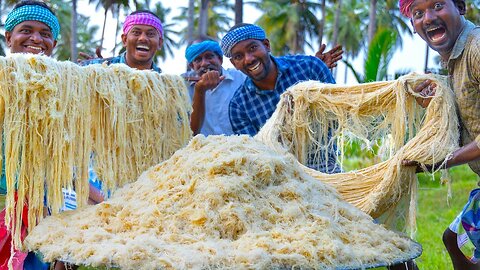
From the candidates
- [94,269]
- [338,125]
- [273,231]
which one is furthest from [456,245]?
[94,269]

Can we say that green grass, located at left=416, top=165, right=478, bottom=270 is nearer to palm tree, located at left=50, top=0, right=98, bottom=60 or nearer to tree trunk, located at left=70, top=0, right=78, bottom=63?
tree trunk, located at left=70, top=0, right=78, bottom=63

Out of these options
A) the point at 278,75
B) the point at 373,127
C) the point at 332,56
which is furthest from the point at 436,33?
the point at 332,56

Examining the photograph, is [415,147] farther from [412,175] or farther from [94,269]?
[94,269]

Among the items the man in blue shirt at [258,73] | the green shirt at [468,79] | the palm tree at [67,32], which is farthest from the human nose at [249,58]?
the palm tree at [67,32]

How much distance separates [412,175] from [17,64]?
5.51ft

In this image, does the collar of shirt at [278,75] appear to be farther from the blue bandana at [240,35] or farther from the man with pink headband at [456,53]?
the man with pink headband at [456,53]

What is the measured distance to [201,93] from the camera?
10.3 ft

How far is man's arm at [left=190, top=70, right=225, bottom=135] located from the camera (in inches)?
120

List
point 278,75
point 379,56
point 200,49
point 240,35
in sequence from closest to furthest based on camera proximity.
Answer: point 240,35 < point 278,75 < point 200,49 < point 379,56

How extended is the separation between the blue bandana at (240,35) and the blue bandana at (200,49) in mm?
313

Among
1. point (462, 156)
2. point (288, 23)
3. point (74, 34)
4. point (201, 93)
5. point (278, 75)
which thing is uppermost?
point (288, 23)

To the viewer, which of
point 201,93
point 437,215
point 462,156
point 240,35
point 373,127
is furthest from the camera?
point 437,215

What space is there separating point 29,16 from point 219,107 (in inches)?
51.8

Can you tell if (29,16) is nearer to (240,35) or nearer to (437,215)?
(240,35)
